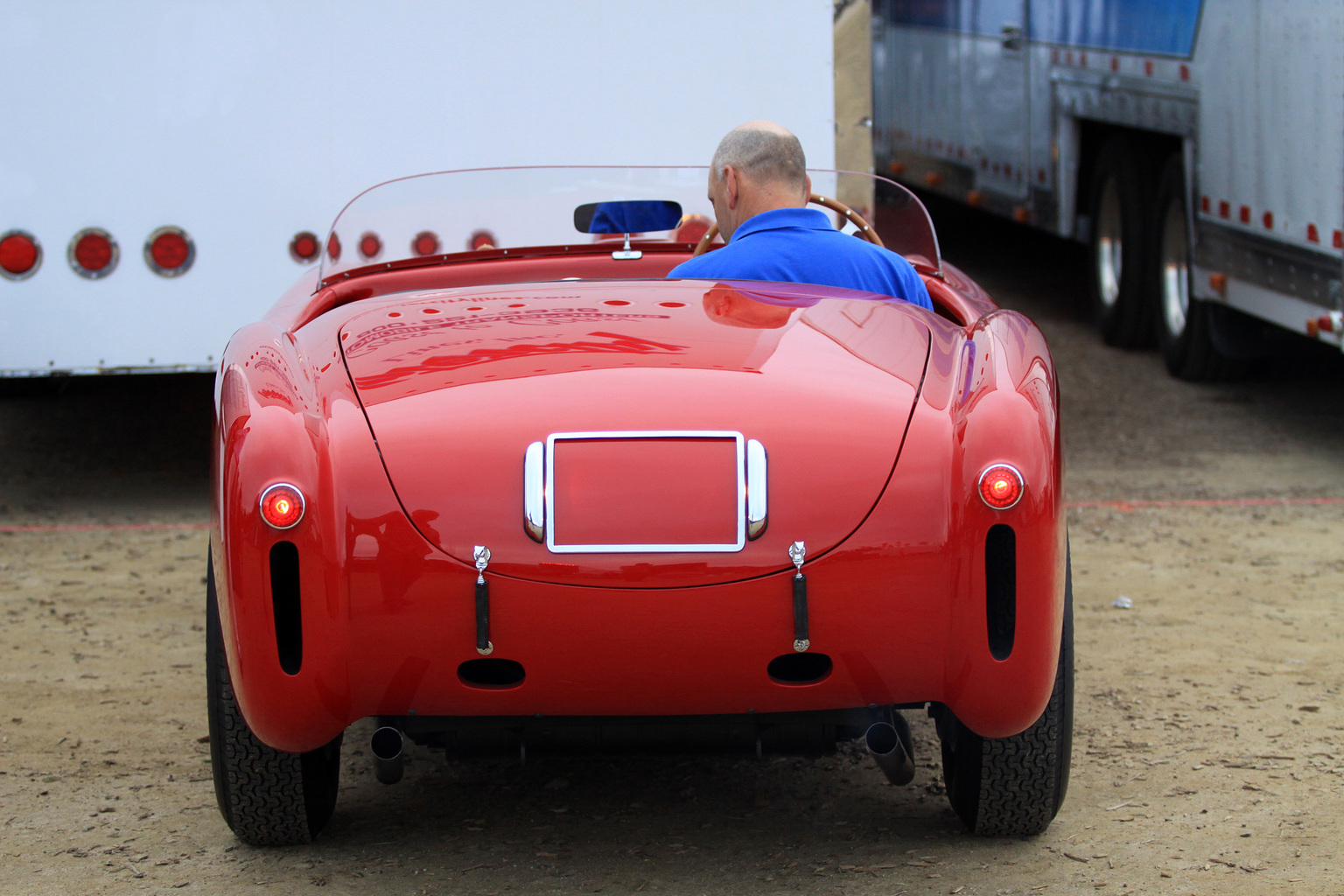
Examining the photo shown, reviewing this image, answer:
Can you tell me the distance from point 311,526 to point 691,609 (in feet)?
2.14

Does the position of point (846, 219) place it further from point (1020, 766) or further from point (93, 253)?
point (93, 253)

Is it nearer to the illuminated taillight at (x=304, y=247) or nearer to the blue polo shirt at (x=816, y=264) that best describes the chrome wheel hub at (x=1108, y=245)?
the illuminated taillight at (x=304, y=247)

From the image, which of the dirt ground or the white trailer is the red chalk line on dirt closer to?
the dirt ground

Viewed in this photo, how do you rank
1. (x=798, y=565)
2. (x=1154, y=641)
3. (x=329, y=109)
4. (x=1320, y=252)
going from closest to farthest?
(x=798, y=565), (x=1154, y=641), (x=329, y=109), (x=1320, y=252)

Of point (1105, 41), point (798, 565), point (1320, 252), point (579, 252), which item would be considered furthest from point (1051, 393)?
point (1105, 41)

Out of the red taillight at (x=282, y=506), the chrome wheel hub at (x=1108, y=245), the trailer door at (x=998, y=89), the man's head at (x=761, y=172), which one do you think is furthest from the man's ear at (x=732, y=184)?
the trailer door at (x=998, y=89)

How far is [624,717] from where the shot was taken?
2691 millimetres

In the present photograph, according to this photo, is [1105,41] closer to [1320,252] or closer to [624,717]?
[1320,252]

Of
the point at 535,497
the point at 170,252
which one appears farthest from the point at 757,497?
the point at 170,252

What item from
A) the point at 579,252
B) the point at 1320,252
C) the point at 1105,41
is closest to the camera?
the point at 579,252

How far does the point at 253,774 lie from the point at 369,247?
152 centimetres

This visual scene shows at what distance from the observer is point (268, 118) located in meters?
6.27

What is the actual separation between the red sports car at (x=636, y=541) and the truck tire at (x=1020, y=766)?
0.24 m

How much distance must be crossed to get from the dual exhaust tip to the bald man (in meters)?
1.03
